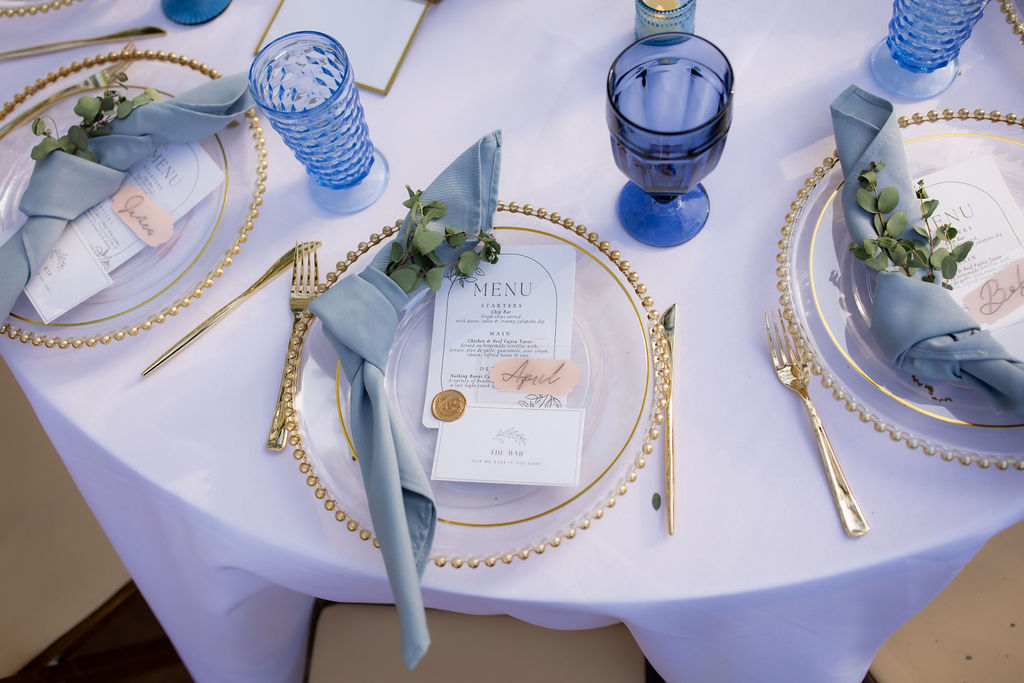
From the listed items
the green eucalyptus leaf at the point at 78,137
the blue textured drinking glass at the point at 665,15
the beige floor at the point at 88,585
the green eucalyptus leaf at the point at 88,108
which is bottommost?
the beige floor at the point at 88,585

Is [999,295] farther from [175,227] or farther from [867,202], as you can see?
[175,227]

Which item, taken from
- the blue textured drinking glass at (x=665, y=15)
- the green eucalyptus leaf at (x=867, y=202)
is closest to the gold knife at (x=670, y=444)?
the green eucalyptus leaf at (x=867, y=202)

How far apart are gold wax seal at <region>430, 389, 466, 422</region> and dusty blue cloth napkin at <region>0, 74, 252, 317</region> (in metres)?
0.45

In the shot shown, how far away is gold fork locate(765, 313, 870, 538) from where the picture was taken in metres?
0.66

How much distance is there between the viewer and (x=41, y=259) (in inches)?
31.1

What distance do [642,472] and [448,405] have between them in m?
0.20

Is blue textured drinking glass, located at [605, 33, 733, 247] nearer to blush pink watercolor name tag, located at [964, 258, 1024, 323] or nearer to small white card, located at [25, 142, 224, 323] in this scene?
blush pink watercolor name tag, located at [964, 258, 1024, 323]

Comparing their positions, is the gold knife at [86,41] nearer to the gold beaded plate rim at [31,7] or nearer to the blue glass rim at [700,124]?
the gold beaded plate rim at [31,7]

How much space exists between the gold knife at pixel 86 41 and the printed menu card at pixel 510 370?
0.59 metres

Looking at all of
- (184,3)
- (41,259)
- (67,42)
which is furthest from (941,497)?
(67,42)

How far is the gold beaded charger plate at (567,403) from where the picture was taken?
667 mm

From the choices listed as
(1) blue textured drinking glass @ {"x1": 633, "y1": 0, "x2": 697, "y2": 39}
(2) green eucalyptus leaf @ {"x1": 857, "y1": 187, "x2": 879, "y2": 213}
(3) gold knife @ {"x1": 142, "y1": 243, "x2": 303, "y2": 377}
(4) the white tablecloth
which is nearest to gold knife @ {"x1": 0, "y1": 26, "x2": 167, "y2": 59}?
(4) the white tablecloth

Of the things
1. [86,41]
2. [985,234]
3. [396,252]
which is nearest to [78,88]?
[86,41]

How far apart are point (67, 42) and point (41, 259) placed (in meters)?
0.38
